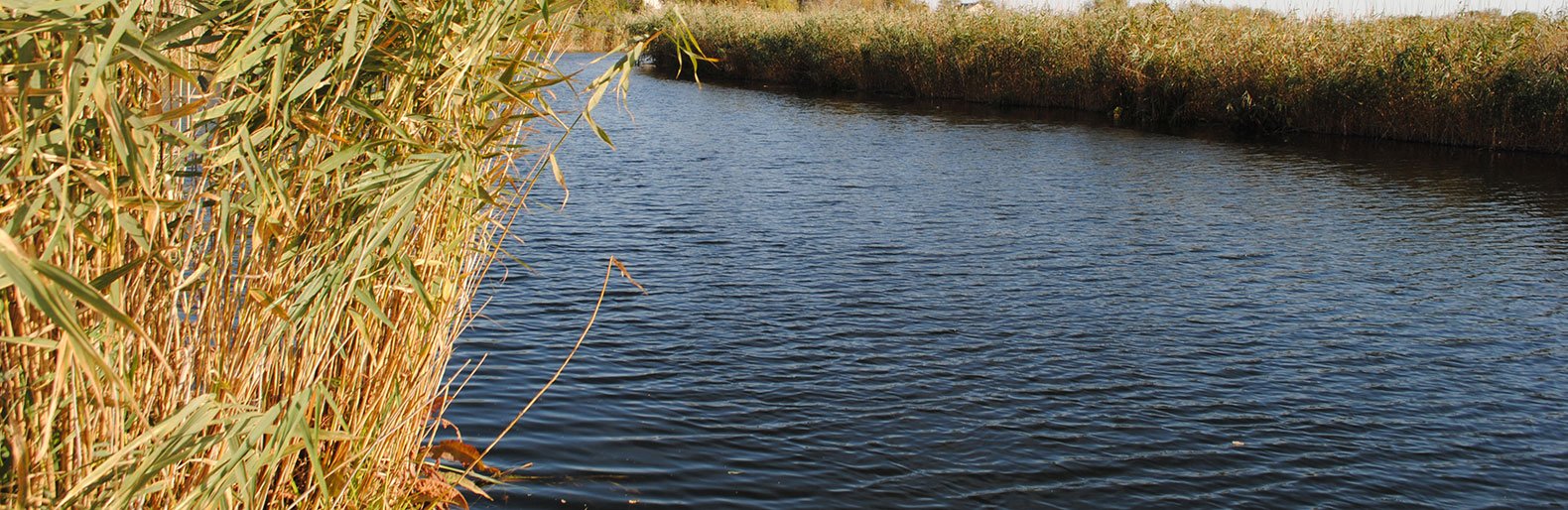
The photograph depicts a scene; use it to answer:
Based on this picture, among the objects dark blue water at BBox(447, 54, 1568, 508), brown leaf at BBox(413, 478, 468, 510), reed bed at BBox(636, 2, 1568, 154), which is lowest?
dark blue water at BBox(447, 54, 1568, 508)

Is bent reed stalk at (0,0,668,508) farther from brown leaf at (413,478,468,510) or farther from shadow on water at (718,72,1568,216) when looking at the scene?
shadow on water at (718,72,1568,216)

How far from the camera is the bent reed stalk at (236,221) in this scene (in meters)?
2.40

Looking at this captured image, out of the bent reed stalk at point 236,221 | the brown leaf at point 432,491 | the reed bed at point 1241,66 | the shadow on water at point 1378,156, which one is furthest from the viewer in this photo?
the reed bed at point 1241,66

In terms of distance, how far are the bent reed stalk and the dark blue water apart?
187cm

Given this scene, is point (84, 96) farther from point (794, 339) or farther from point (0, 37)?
point (794, 339)

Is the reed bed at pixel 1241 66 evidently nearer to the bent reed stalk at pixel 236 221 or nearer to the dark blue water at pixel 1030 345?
the dark blue water at pixel 1030 345

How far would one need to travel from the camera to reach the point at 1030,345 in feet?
26.1

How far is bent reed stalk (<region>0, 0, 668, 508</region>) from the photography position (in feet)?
7.88

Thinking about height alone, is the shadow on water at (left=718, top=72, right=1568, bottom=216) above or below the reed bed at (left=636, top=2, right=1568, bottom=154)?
below

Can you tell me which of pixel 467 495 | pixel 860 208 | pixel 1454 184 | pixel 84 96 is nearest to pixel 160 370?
pixel 84 96

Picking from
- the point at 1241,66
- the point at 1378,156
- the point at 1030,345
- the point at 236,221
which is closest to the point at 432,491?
the point at 236,221

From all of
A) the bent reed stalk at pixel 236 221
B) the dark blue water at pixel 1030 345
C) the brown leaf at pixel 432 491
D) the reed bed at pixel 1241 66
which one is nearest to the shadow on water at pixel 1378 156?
the dark blue water at pixel 1030 345

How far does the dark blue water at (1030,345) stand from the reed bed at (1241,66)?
4.29 meters

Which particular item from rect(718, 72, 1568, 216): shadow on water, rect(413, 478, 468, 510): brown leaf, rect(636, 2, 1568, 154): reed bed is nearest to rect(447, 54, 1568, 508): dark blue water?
rect(718, 72, 1568, 216): shadow on water
